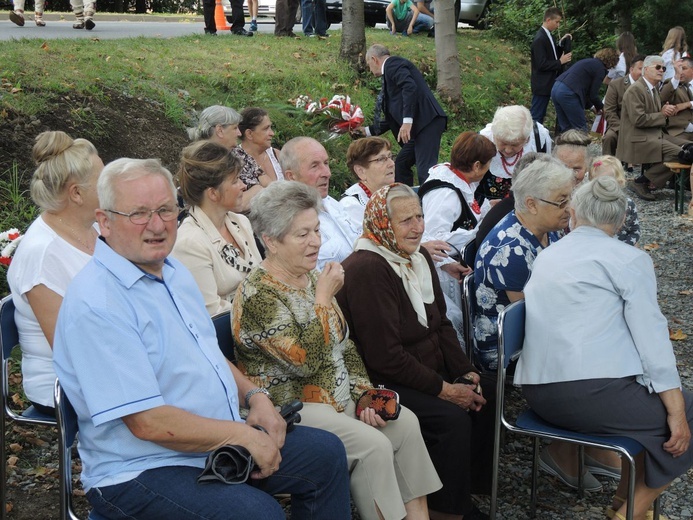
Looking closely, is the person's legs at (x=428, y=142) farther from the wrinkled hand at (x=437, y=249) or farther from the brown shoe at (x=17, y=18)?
the brown shoe at (x=17, y=18)

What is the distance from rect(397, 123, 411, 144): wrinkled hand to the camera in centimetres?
830

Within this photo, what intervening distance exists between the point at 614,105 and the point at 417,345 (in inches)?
349

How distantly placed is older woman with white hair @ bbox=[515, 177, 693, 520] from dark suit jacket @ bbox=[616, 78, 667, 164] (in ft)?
24.5

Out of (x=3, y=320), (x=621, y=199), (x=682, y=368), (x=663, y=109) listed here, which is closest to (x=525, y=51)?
(x=663, y=109)

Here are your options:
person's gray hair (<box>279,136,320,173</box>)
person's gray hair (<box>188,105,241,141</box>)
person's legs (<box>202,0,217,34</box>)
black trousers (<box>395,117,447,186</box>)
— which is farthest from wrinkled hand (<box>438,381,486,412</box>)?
person's legs (<box>202,0,217,34</box>)

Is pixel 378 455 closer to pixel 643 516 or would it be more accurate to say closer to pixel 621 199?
pixel 643 516

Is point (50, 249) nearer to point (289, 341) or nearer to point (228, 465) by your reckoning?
point (289, 341)

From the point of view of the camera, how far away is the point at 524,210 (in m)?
4.18

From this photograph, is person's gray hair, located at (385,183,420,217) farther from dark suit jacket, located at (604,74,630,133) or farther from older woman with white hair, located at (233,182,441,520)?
dark suit jacket, located at (604,74,630,133)

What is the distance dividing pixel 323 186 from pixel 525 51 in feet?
46.9

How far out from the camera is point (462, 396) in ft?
12.1

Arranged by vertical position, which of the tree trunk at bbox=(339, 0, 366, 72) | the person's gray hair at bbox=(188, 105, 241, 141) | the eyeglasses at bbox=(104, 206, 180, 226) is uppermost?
the tree trunk at bbox=(339, 0, 366, 72)

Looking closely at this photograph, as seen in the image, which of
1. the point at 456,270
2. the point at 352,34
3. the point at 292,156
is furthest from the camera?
the point at 352,34

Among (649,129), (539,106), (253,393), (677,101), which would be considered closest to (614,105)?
(677,101)
